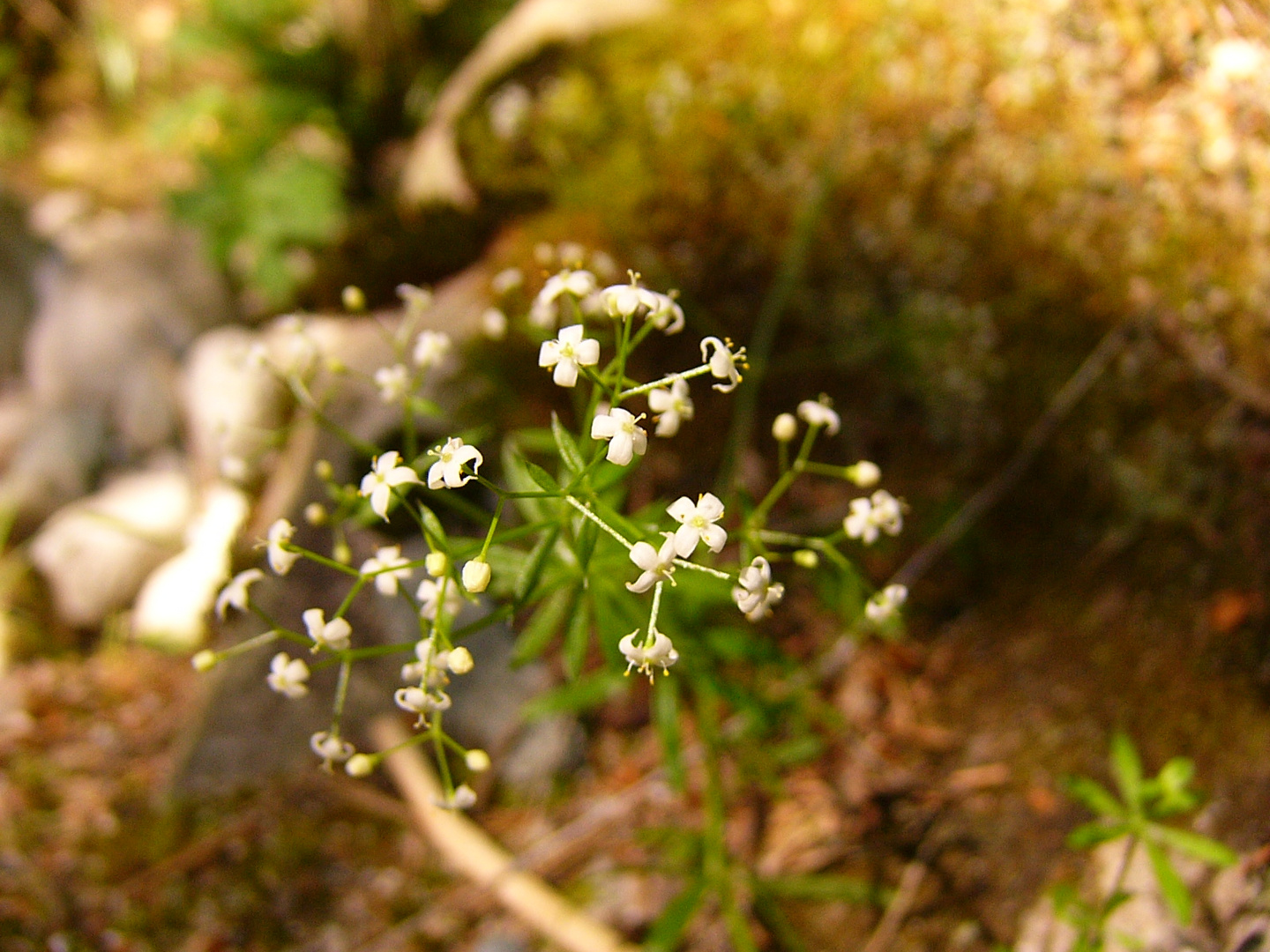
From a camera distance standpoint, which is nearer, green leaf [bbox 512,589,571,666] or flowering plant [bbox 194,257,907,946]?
flowering plant [bbox 194,257,907,946]

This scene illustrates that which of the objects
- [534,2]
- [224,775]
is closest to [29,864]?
[224,775]

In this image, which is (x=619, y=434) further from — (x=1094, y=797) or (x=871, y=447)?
(x=871, y=447)

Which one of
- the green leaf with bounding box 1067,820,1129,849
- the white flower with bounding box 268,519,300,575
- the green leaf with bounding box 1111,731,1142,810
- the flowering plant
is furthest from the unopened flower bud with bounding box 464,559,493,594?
the green leaf with bounding box 1111,731,1142,810

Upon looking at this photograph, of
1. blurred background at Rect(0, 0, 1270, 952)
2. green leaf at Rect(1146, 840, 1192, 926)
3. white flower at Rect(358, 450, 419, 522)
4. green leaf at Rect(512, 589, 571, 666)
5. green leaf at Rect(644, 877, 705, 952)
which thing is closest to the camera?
white flower at Rect(358, 450, 419, 522)

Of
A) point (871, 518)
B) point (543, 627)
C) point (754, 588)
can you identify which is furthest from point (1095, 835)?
point (543, 627)

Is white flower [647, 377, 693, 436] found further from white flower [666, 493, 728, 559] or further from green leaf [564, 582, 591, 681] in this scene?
green leaf [564, 582, 591, 681]

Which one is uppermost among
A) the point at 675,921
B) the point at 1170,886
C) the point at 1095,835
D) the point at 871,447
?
the point at 871,447

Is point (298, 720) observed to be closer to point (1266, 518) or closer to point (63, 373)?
→ point (63, 373)
